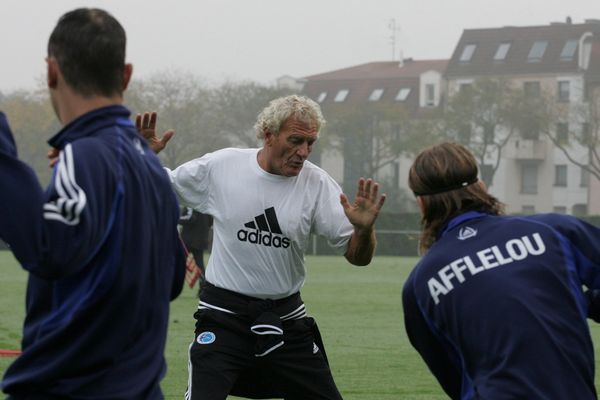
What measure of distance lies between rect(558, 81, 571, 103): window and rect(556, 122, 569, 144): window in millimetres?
6868

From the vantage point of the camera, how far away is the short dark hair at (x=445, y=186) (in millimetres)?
4309

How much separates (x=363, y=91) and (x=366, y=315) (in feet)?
266

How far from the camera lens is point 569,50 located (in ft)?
282

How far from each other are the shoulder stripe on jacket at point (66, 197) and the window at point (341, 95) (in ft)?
313

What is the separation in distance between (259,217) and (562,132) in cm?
7346

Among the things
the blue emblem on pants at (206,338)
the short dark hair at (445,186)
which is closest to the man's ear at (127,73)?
the short dark hair at (445,186)

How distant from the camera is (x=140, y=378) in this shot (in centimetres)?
358

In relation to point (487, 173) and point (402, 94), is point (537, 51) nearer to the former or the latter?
point (487, 173)

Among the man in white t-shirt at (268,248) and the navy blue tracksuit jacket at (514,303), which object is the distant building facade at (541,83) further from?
the navy blue tracksuit jacket at (514,303)

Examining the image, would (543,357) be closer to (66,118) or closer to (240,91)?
(66,118)

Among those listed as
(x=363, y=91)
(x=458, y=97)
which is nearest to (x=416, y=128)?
(x=458, y=97)

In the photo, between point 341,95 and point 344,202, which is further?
point 341,95

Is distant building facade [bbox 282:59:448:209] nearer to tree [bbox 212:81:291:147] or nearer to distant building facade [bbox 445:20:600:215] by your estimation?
distant building facade [bbox 445:20:600:215]

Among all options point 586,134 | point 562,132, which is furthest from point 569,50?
point 586,134
